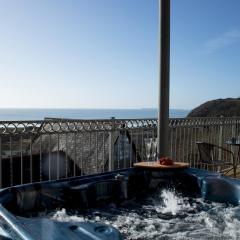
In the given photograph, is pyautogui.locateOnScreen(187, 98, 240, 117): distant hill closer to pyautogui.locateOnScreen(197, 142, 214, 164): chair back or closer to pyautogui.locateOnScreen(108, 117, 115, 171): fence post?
pyautogui.locateOnScreen(197, 142, 214, 164): chair back

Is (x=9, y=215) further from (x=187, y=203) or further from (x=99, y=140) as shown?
(x=99, y=140)

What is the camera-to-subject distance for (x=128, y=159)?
6621 mm

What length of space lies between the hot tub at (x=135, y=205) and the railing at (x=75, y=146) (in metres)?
1.06

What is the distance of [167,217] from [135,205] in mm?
515

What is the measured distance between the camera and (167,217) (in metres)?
4.35

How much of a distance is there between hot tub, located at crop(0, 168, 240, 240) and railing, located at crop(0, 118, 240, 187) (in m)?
1.06

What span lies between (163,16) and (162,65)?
662mm

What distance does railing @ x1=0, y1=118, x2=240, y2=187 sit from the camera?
511 centimetres

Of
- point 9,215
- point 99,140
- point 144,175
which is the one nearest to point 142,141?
point 99,140

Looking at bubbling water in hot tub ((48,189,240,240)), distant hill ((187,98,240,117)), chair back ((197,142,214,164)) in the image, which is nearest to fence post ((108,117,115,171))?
bubbling water in hot tub ((48,189,240,240))

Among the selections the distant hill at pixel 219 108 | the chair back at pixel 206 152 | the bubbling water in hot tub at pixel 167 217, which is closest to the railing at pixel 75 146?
the chair back at pixel 206 152

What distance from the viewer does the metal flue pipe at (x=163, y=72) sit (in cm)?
512

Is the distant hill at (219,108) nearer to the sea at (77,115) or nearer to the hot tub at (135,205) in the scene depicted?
the sea at (77,115)

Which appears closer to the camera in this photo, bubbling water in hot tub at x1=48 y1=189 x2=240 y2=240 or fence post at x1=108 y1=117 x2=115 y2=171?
bubbling water in hot tub at x1=48 y1=189 x2=240 y2=240
